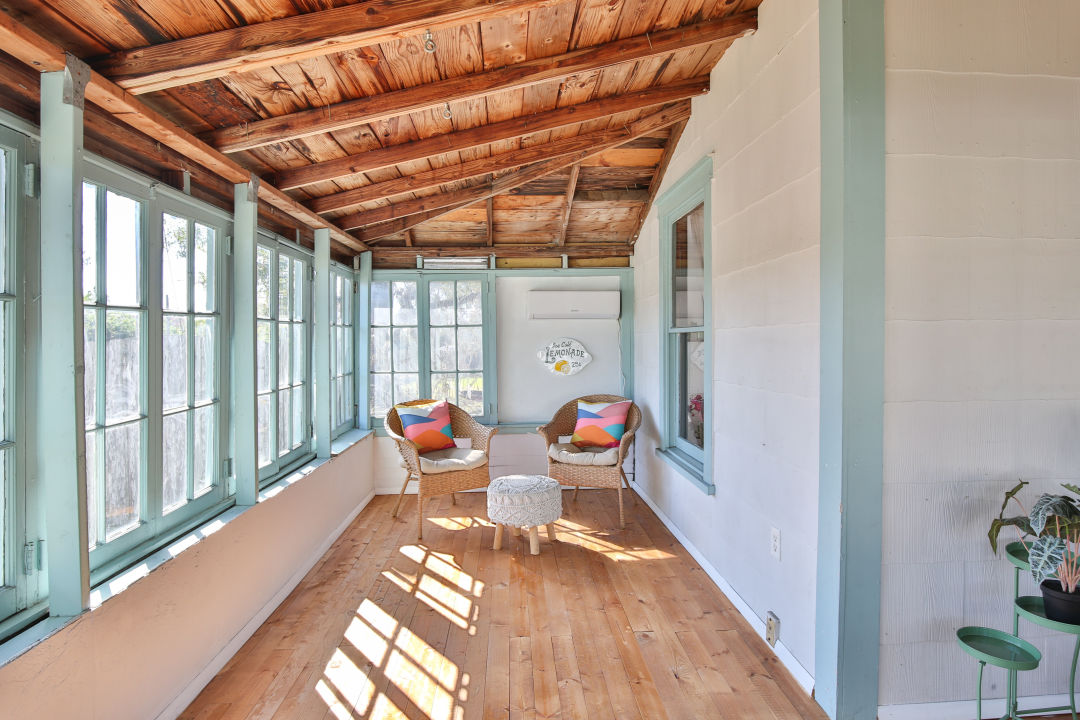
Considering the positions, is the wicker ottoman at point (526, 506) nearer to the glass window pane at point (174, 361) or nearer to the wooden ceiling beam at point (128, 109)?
Answer: the glass window pane at point (174, 361)

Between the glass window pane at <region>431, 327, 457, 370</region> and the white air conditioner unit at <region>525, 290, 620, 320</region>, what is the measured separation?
0.75m

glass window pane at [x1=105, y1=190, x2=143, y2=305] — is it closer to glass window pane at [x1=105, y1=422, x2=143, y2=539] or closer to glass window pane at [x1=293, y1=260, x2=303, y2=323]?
glass window pane at [x1=105, y1=422, x2=143, y2=539]

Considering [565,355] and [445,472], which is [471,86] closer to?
[445,472]

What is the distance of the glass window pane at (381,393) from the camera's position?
516 cm

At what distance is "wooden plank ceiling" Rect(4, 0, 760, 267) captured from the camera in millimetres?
1776

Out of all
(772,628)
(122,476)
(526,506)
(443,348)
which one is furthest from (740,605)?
(443,348)

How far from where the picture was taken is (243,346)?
2.79 metres

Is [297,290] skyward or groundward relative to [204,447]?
skyward

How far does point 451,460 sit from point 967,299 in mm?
3207

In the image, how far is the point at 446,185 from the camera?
13.7ft

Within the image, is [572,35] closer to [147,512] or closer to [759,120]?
[759,120]

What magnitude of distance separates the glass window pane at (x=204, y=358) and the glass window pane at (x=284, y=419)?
0.78 meters

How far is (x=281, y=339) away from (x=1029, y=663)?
3.66 metres

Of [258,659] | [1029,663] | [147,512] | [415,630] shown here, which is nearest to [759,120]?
[1029,663]
